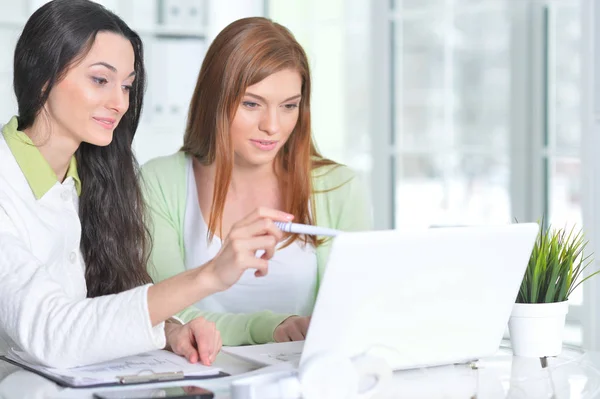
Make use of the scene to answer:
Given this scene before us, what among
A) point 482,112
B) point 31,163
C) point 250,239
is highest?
point 482,112

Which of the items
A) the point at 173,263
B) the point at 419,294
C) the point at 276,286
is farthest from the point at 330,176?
the point at 419,294

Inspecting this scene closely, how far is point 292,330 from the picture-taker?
185 cm

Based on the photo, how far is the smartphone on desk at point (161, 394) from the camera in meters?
1.31

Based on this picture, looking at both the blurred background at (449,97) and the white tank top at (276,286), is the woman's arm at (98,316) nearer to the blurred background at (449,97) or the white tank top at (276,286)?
the white tank top at (276,286)

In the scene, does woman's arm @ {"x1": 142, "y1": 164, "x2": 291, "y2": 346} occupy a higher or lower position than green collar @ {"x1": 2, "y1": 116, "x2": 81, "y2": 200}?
lower

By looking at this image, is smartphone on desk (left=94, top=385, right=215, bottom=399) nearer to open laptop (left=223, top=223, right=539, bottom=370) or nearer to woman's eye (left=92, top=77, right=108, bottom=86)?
open laptop (left=223, top=223, right=539, bottom=370)

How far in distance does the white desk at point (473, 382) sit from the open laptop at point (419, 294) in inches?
1.2

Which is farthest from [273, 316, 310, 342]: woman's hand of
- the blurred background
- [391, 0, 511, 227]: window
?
[391, 0, 511, 227]: window

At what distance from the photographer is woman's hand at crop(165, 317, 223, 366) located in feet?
5.21

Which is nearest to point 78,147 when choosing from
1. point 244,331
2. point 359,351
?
point 244,331

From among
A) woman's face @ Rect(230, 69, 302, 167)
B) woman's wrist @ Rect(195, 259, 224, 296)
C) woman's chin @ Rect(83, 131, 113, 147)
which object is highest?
woman's face @ Rect(230, 69, 302, 167)

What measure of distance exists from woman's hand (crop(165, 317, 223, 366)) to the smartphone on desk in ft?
0.70

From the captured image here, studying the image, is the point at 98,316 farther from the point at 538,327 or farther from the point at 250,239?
the point at 538,327

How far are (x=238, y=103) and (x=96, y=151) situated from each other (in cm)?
36
